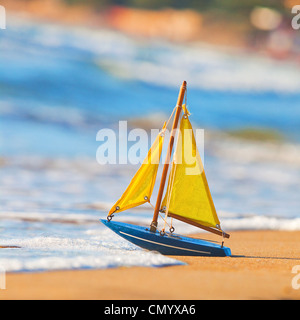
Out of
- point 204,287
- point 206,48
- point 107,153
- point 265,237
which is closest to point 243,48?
point 206,48

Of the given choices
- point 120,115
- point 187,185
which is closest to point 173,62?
point 120,115

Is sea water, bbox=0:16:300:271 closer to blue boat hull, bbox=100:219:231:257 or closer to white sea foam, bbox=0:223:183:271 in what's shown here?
white sea foam, bbox=0:223:183:271

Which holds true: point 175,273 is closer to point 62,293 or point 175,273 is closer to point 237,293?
Answer: point 237,293

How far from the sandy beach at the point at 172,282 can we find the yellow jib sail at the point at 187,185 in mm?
590

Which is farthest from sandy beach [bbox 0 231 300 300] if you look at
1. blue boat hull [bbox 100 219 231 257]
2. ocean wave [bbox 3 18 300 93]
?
ocean wave [bbox 3 18 300 93]

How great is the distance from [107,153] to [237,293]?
1635cm

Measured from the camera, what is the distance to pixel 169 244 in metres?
6.59

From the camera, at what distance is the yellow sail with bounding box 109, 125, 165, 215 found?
6.78 meters

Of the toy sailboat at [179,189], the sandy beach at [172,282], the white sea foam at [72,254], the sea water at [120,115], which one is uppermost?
the sea water at [120,115]

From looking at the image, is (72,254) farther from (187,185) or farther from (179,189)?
(187,185)

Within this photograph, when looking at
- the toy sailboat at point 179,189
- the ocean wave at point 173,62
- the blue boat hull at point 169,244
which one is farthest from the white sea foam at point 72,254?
the ocean wave at point 173,62

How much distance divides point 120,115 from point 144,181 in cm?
1867

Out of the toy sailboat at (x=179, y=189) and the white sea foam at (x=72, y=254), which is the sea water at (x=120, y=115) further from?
the toy sailboat at (x=179, y=189)

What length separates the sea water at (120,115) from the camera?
42.1 feet
